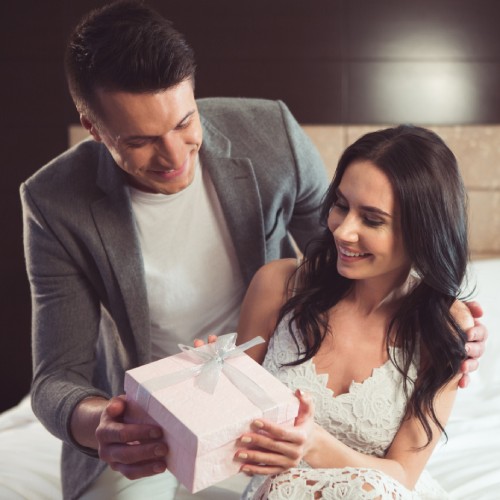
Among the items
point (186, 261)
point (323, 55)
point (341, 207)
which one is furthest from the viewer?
point (323, 55)

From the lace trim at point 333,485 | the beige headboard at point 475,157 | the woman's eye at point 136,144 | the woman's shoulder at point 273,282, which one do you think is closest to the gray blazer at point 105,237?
the woman's shoulder at point 273,282

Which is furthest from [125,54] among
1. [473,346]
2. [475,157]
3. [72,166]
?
Result: [475,157]

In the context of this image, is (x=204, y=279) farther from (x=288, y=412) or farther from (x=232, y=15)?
(x=232, y=15)

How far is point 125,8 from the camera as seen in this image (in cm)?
138

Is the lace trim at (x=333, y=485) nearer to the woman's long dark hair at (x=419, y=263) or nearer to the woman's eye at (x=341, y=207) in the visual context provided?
the woman's long dark hair at (x=419, y=263)

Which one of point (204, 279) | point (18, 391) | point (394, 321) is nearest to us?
point (394, 321)

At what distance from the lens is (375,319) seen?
158 cm

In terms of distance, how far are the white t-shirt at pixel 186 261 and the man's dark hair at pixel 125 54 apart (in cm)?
34

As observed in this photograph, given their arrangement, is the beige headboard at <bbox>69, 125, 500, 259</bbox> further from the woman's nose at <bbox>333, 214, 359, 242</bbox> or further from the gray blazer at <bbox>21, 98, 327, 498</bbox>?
the woman's nose at <bbox>333, 214, 359, 242</bbox>

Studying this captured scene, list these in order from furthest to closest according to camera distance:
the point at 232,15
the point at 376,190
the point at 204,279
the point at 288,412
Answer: the point at 232,15, the point at 204,279, the point at 376,190, the point at 288,412

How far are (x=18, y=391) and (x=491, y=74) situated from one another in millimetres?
2660

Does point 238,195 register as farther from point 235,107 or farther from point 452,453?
point 452,453

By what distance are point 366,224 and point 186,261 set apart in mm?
508

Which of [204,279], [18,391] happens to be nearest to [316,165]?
[204,279]
